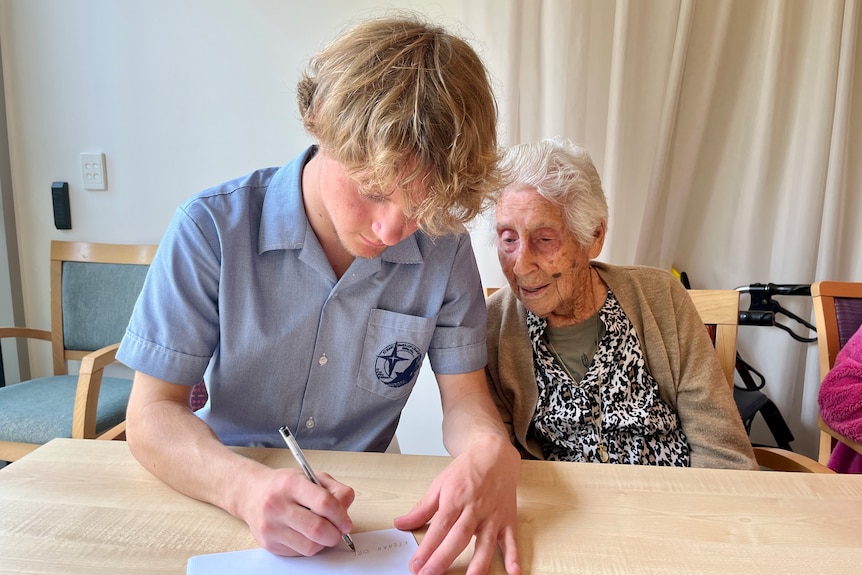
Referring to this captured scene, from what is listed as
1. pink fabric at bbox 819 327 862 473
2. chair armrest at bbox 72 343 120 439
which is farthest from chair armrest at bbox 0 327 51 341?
pink fabric at bbox 819 327 862 473

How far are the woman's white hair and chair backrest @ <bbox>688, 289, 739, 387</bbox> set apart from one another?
0.40 meters

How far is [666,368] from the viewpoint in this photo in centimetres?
135

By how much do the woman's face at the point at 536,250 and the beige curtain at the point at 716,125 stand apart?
64 cm

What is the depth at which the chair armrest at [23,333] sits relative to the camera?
2.13 m

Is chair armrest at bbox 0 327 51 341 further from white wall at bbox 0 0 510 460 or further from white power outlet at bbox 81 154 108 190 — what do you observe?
white power outlet at bbox 81 154 108 190

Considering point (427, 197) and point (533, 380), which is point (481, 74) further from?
point (533, 380)

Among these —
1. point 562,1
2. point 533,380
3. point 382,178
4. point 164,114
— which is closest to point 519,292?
point 533,380

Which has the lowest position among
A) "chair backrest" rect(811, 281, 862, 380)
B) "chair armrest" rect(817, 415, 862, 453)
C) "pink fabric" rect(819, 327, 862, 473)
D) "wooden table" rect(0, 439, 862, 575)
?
"chair armrest" rect(817, 415, 862, 453)

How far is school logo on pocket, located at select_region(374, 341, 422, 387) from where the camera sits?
3.60ft

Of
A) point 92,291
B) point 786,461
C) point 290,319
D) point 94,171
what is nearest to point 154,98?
point 94,171

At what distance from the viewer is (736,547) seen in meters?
0.75

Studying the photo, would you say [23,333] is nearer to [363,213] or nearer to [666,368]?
[363,213]

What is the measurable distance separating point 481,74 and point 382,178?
0.19 metres

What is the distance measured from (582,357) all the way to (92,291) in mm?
Answer: 1851
